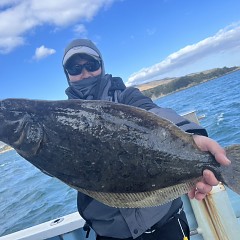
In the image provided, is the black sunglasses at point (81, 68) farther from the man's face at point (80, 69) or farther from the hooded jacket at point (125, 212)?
the hooded jacket at point (125, 212)

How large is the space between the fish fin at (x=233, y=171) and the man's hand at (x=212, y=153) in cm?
5

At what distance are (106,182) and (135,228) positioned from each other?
769 millimetres

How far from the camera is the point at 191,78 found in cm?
15525

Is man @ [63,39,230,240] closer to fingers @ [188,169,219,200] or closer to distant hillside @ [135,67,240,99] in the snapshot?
fingers @ [188,169,219,200]

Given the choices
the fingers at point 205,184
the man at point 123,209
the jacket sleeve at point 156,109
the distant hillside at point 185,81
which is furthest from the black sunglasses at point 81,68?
the distant hillside at point 185,81

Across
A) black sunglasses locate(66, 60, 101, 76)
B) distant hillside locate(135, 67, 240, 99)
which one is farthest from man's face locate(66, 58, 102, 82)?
distant hillside locate(135, 67, 240, 99)

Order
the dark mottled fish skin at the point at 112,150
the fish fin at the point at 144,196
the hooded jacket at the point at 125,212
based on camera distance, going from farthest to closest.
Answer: the hooded jacket at the point at 125,212, the fish fin at the point at 144,196, the dark mottled fish skin at the point at 112,150

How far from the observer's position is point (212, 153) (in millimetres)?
2578

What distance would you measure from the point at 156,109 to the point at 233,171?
0.89m

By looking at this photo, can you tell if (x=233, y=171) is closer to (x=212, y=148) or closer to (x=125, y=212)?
(x=212, y=148)

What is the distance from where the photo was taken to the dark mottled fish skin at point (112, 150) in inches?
103

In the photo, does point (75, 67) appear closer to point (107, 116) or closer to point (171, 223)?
point (107, 116)

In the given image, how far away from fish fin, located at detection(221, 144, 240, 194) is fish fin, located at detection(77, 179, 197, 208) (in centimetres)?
28

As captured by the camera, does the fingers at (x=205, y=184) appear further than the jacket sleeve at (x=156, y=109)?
No
